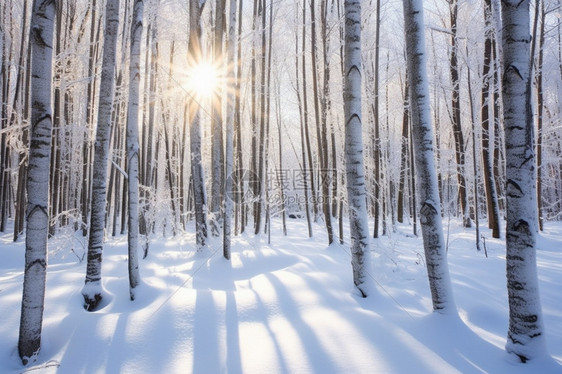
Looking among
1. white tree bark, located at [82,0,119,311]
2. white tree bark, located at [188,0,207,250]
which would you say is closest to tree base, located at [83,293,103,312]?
white tree bark, located at [82,0,119,311]

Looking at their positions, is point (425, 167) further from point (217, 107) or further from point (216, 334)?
point (217, 107)

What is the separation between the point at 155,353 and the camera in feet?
8.10

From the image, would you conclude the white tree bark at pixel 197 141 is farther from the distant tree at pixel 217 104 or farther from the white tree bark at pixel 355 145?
the white tree bark at pixel 355 145

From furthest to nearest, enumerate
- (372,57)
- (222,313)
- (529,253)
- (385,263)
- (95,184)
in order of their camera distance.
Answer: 1. (372,57)
2. (385,263)
3. (95,184)
4. (222,313)
5. (529,253)

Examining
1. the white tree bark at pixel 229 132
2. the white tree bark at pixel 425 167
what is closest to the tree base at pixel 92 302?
the white tree bark at pixel 229 132

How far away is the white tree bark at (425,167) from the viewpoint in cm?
308

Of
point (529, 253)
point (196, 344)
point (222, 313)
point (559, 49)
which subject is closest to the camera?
point (529, 253)

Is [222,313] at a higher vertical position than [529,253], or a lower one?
lower

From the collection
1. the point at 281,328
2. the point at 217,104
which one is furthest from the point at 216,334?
the point at 217,104

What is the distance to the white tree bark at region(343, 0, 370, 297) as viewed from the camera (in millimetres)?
3934

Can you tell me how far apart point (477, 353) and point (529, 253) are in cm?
93

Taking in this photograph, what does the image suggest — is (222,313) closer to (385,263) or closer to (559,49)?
(385,263)

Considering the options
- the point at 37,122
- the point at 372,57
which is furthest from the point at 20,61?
the point at 372,57

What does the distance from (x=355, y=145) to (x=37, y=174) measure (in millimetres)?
3465
